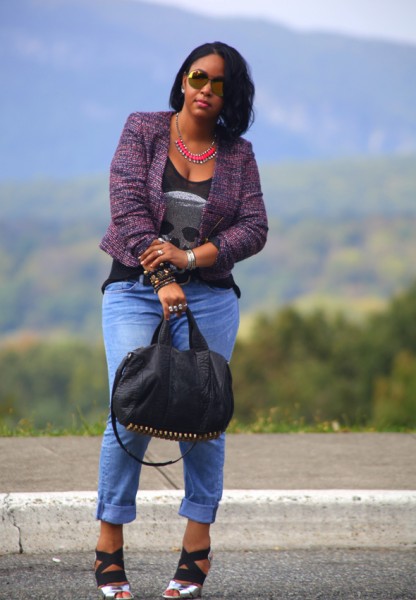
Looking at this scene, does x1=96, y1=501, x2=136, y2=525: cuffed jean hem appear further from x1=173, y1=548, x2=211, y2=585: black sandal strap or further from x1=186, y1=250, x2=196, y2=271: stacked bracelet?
x1=186, y1=250, x2=196, y2=271: stacked bracelet

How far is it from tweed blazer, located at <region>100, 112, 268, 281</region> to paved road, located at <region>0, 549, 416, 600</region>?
119cm

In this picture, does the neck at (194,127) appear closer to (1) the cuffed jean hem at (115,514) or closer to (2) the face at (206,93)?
(2) the face at (206,93)

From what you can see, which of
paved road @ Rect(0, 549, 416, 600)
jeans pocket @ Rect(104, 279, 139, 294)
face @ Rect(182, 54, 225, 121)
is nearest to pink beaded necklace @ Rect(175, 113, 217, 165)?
face @ Rect(182, 54, 225, 121)

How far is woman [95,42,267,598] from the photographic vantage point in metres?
3.53

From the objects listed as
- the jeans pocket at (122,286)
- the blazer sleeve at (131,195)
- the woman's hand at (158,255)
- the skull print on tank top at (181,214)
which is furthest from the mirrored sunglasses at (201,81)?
the jeans pocket at (122,286)

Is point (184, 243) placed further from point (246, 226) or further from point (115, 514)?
point (115, 514)

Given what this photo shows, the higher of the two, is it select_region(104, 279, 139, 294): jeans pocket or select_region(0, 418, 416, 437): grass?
select_region(104, 279, 139, 294): jeans pocket

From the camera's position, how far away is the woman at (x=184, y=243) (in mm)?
Answer: 3531

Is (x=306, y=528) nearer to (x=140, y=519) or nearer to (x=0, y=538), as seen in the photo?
(x=140, y=519)

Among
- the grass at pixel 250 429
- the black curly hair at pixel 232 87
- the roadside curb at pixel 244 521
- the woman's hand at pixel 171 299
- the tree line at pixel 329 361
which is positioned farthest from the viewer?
the tree line at pixel 329 361

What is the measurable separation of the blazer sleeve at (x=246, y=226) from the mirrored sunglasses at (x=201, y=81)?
28 cm

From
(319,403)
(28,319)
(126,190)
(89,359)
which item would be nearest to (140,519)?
(126,190)

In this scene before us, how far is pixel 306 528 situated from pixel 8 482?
1.49m

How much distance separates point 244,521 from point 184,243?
1505 millimetres
